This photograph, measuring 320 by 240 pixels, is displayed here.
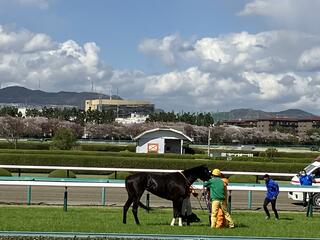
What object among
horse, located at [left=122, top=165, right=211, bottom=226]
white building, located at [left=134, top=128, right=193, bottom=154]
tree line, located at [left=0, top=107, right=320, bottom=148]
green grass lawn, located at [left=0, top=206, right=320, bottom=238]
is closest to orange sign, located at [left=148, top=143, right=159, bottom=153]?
white building, located at [left=134, top=128, right=193, bottom=154]

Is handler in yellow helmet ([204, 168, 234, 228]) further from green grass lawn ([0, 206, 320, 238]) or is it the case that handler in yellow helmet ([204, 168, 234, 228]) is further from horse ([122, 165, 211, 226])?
horse ([122, 165, 211, 226])

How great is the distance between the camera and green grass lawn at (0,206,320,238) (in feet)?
41.5

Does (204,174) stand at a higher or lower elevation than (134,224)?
higher

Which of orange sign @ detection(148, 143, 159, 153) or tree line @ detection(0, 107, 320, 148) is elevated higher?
tree line @ detection(0, 107, 320, 148)

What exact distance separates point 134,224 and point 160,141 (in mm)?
41999

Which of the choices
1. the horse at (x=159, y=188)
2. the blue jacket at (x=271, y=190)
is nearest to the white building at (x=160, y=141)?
the blue jacket at (x=271, y=190)

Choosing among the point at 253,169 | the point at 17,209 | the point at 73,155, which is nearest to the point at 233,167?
the point at 253,169

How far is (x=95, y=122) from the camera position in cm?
13788

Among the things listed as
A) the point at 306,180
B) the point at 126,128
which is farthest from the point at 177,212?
the point at 126,128

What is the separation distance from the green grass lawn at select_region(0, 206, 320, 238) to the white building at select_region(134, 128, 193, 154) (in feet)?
124

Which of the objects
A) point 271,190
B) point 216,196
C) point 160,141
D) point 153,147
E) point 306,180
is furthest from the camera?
point 160,141

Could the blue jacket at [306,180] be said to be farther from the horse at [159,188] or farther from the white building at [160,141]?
the white building at [160,141]

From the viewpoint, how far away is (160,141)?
5584cm

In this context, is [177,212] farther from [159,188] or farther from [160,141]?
[160,141]
